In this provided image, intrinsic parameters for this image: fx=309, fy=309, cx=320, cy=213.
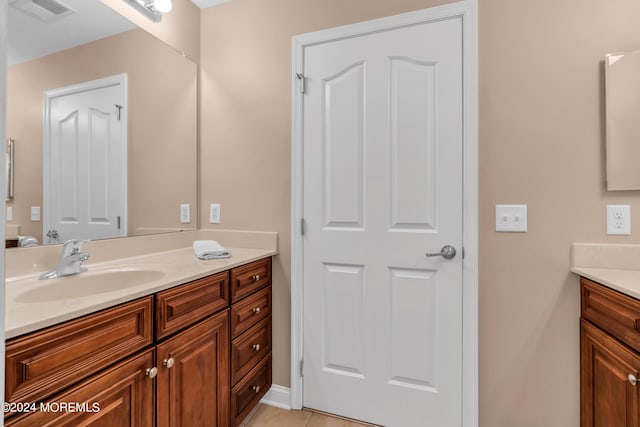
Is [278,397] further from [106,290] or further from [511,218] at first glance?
[511,218]

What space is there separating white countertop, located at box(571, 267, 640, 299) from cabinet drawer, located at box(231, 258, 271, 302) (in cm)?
152

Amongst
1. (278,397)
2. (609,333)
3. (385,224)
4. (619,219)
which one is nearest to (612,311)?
(609,333)

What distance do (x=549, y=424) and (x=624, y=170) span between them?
1.19 m

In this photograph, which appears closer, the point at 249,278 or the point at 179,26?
the point at 249,278

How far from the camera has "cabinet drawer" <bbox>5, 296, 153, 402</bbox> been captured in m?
0.72

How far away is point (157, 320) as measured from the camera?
42.7 inches

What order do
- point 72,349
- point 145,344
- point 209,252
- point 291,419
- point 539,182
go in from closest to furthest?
1. point 72,349
2. point 145,344
3. point 539,182
4. point 209,252
5. point 291,419

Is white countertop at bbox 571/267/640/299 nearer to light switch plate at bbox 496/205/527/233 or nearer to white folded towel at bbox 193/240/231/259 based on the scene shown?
light switch plate at bbox 496/205/527/233

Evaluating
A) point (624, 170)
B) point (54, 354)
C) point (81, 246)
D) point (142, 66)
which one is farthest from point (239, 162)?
point (624, 170)

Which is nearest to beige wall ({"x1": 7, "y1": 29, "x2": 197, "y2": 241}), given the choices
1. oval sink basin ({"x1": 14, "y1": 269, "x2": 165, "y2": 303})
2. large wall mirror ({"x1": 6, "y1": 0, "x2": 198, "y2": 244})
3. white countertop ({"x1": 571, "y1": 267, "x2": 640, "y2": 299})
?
large wall mirror ({"x1": 6, "y1": 0, "x2": 198, "y2": 244})

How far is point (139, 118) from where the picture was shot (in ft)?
5.60

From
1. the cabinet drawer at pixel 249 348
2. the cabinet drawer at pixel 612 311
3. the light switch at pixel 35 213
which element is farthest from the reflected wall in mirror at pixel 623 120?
the light switch at pixel 35 213

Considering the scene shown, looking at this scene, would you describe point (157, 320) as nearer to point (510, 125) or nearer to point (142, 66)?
point (142, 66)

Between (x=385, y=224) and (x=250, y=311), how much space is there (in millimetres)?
854
